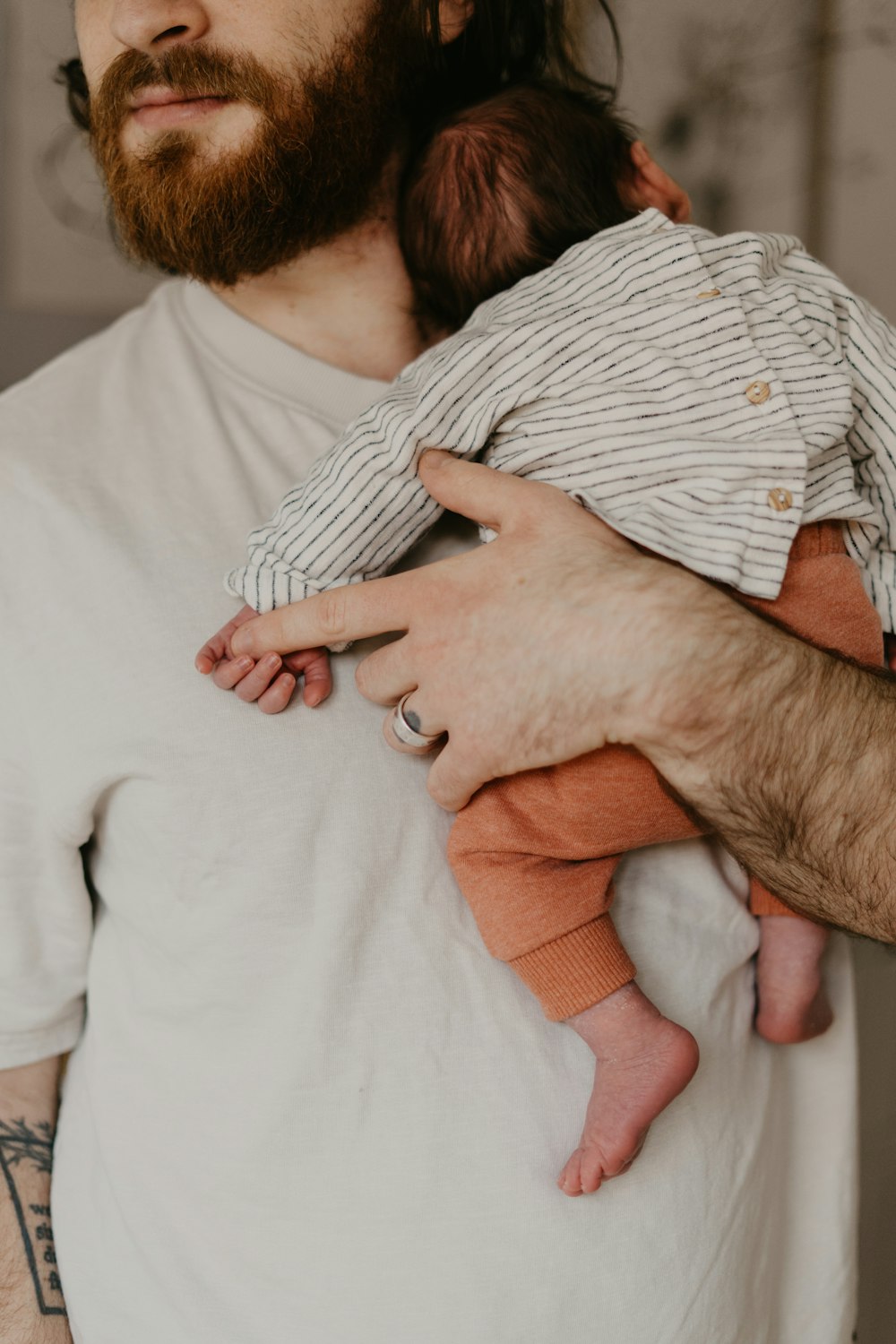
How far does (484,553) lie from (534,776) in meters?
0.20

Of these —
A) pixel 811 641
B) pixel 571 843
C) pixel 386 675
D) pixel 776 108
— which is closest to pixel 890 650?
pixel 811 641

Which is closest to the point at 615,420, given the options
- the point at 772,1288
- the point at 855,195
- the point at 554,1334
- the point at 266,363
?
the point at 266,363

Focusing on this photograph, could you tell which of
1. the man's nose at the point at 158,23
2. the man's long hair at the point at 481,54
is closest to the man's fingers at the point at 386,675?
the man's nose at the point at 158,23

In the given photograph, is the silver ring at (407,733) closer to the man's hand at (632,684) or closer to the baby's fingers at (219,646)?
the man's hand at (632,684)

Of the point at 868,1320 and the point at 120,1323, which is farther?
the point at 868,1320

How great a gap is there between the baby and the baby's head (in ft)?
0.30

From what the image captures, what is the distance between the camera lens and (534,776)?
0.92 meters

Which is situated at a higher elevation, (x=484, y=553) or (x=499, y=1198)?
(x=484, y=553)

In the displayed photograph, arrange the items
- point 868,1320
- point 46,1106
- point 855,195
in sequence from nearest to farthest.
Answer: point 46,1106
point 868,1320
point 855,195

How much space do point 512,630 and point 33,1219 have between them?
0.76 meters

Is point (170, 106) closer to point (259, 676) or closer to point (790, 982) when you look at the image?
point (259, 676)

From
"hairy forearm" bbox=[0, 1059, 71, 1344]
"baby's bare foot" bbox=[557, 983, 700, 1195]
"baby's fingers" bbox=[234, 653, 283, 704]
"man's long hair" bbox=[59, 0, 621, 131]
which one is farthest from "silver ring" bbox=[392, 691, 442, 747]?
Result: "man's long hair" bbox=[59, 0, 621, 131]

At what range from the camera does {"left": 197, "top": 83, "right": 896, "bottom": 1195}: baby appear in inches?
34.4

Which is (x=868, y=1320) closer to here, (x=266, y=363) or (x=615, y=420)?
(x=615, y=420)
